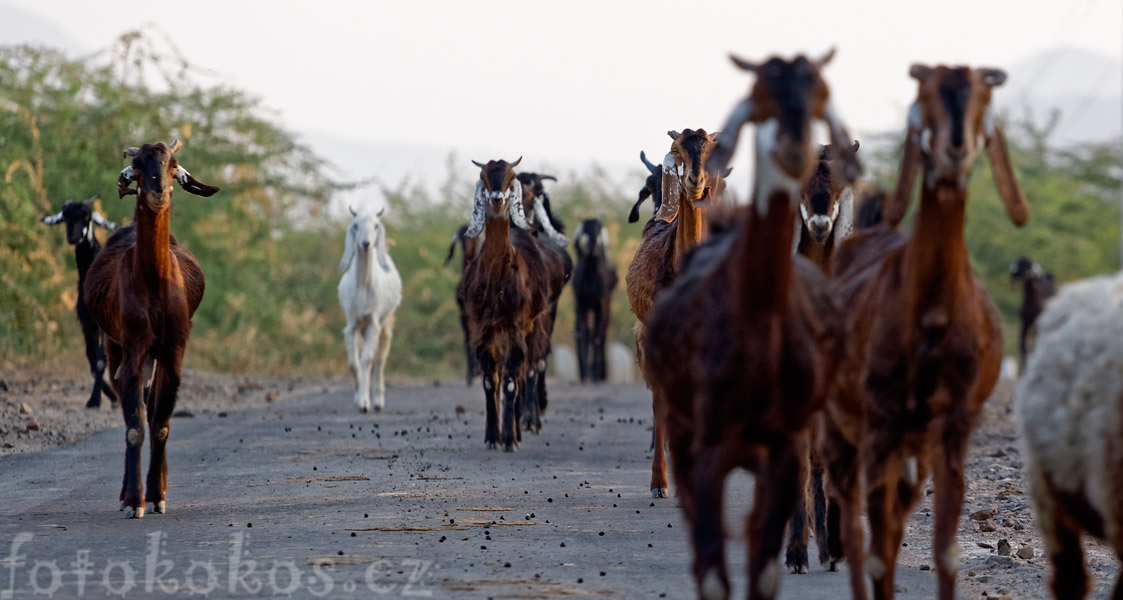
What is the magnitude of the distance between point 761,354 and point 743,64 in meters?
1.22

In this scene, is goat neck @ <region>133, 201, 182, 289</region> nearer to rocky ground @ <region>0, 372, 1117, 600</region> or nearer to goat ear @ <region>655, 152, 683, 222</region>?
rocky ground @ <region>0, 372, 1117, 600</region>

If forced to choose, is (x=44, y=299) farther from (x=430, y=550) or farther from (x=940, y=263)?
(x=940, y=263)

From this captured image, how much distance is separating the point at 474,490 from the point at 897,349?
17.6ft

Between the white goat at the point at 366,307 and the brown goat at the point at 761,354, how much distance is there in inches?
516

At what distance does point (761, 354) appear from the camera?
5.98 meters

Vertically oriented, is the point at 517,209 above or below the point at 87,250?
above

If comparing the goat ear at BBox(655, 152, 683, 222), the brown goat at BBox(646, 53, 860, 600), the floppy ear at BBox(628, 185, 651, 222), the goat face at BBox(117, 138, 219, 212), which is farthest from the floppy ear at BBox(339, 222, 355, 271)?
the brown goat at BBox(646, 53, 860, 600)

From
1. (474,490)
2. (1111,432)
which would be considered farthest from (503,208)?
(1111,432)

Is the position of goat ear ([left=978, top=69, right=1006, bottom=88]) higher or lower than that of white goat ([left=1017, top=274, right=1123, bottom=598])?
higher

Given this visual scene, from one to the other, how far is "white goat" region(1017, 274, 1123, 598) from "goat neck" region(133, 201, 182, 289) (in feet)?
21.3

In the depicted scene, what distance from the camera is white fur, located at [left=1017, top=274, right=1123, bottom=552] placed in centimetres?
579

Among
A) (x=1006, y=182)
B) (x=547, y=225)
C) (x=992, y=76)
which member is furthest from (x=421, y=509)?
(x=547, y=225)

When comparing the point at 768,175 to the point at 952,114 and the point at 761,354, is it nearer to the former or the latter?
the point at 761,354

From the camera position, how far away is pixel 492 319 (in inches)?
573
